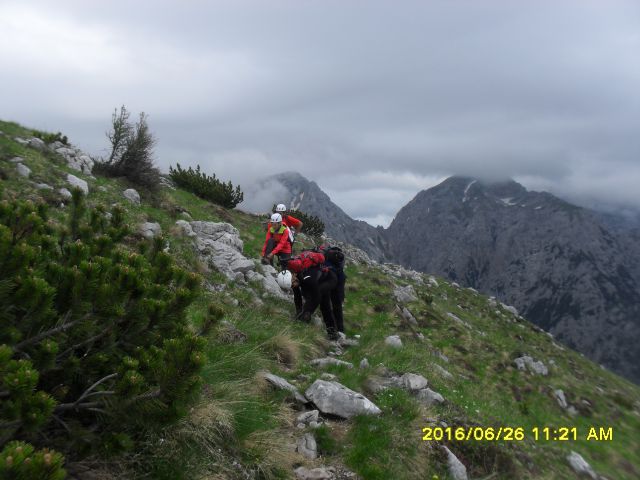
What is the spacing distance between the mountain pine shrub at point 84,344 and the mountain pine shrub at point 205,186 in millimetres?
24019

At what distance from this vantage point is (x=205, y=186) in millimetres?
27422

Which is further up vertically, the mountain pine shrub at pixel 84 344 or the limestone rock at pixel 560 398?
the mountain pine shrub at pixel 84 344

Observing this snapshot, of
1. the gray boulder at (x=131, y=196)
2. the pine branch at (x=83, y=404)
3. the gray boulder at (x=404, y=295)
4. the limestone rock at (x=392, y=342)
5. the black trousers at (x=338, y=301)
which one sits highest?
the gray boulder at (x=131, y=196)

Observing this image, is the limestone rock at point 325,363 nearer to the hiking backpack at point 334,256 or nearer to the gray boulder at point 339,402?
the gray boulder at point 339,402

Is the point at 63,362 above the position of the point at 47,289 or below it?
below

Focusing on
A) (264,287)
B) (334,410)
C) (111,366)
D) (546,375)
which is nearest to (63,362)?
(111,366)

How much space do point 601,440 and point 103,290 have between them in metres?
21.7

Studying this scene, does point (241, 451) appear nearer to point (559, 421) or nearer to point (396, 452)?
point (396, 452)

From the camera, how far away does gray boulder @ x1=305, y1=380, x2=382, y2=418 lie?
6.73m

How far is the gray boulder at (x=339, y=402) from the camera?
6730 mm

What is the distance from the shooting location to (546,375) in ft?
75.2

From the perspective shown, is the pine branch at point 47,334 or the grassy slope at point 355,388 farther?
the grassy slope at point 355,388

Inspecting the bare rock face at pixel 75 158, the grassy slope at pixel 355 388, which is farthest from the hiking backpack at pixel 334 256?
the bare rock face at pixel 75 158

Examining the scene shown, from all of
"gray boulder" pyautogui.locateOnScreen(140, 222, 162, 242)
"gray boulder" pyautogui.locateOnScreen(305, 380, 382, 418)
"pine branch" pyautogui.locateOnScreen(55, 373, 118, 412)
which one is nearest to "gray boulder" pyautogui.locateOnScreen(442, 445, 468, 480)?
"gray boulder" pyautogui.locateOnScreen(305, 380, 382, 418)
